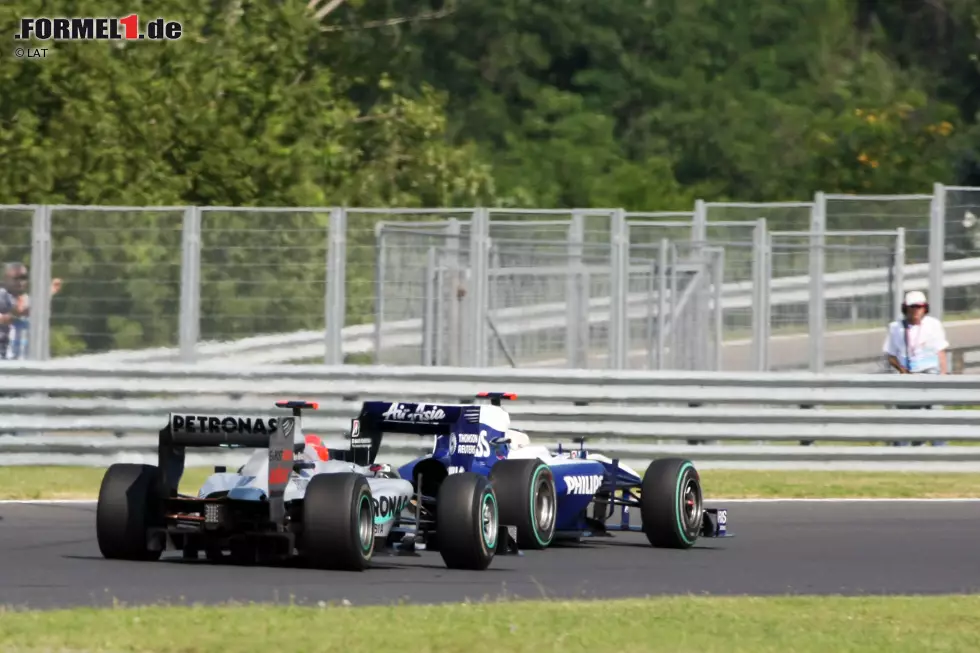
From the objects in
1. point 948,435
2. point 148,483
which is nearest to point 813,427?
point 948,435

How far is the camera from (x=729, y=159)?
46250 mm

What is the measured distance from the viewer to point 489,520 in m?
11.9

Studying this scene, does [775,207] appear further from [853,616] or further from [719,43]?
[719,43]

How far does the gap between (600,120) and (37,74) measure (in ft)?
64.9

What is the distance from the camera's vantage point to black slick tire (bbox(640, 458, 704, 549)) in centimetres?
1306

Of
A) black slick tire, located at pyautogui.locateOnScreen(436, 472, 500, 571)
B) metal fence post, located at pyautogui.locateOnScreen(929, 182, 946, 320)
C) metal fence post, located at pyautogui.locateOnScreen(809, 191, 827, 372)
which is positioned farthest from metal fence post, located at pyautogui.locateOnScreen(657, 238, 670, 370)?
black slick tire, located at pyautogui.locateOnScreen(436, 472, 500, 571)

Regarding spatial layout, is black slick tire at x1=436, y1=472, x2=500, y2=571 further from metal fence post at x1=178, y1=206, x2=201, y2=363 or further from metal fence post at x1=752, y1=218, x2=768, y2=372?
metal fence post at x1=752, y1=218, x2=768, y2=372

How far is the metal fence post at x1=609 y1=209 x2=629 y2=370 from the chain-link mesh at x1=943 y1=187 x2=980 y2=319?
3.28 meters

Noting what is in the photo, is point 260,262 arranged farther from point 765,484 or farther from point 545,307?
point 765,484

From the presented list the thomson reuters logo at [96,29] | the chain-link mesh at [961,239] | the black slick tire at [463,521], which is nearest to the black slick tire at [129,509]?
the black slick tire at [463,521]

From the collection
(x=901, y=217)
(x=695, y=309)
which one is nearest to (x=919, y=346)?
(x=901, y=217)

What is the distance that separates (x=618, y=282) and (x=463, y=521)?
766cm

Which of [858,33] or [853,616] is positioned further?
[858,33]

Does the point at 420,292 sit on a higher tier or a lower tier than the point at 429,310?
higher
